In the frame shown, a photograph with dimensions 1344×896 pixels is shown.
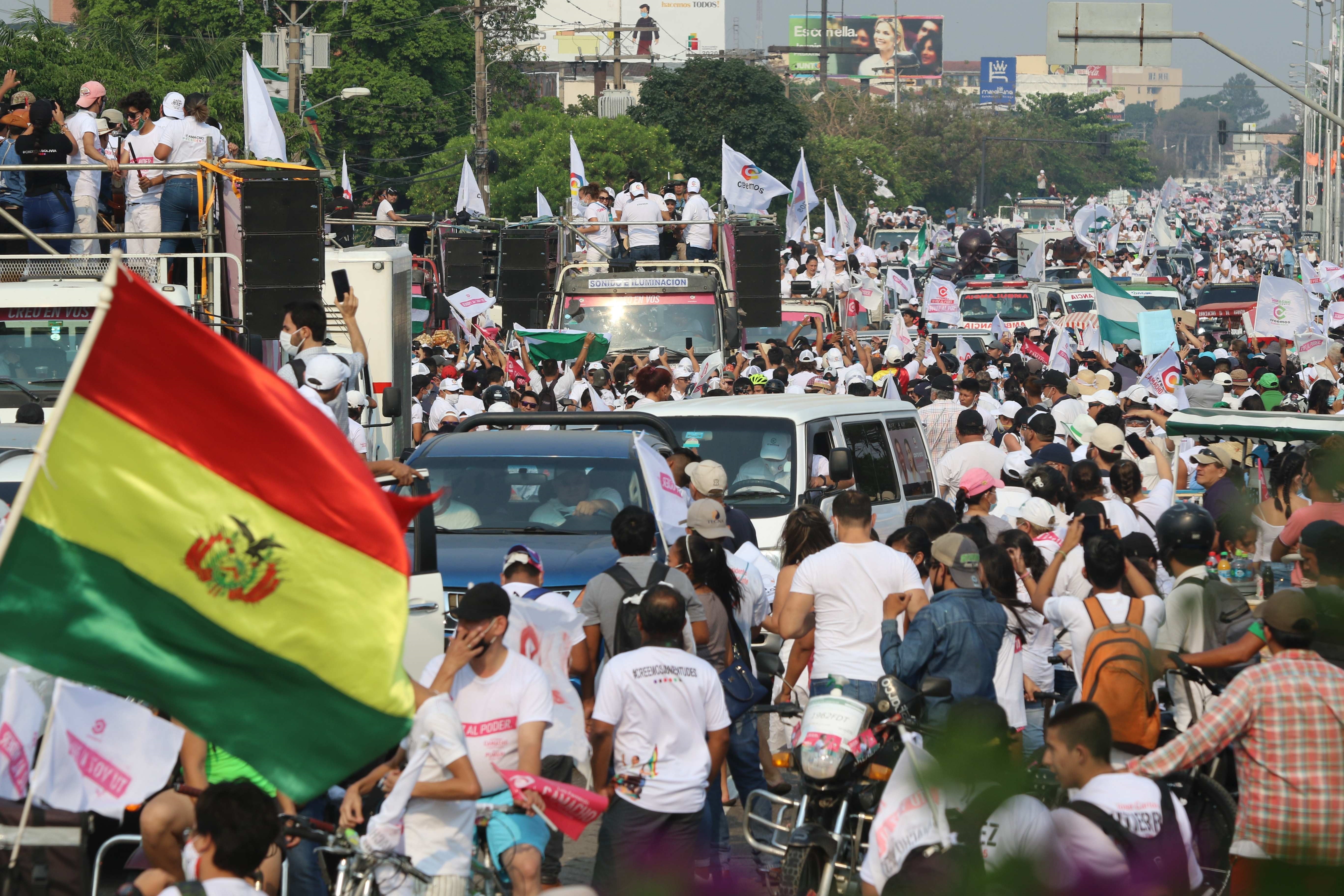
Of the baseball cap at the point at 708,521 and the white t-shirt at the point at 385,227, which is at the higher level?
the white t-shirt at the point at 385,227

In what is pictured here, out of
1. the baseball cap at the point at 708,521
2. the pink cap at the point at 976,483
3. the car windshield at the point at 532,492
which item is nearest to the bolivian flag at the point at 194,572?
the baseball cap at the point at 708,521

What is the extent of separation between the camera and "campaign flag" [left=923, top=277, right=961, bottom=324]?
24328mm

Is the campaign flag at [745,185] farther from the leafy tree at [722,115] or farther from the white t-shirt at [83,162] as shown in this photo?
the leafy tree at [722,115]

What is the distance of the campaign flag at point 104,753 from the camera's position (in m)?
4.67

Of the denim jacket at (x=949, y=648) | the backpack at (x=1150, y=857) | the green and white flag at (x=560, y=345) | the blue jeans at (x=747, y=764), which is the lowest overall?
the blue jeans at (x=747, y=764)

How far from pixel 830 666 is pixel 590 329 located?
34.3 ft

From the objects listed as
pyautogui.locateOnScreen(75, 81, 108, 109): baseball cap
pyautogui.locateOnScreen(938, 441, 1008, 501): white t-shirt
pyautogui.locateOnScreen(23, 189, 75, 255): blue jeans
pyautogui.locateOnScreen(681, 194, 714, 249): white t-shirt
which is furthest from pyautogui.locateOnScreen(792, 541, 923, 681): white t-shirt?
pyautogui.locateOnScreen(681, 194, 714, 249): white t-shirt

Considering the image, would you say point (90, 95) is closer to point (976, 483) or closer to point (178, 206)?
point (178, 206)

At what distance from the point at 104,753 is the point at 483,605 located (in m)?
1.19

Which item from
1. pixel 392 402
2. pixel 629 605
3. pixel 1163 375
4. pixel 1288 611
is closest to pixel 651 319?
pixel 1163 375

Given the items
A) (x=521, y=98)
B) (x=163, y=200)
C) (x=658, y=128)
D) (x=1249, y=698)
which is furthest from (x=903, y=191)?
(x=1249, y=698)

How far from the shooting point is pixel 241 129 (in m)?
37.8

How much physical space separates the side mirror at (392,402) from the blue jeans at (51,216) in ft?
10.4

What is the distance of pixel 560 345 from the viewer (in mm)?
16172
